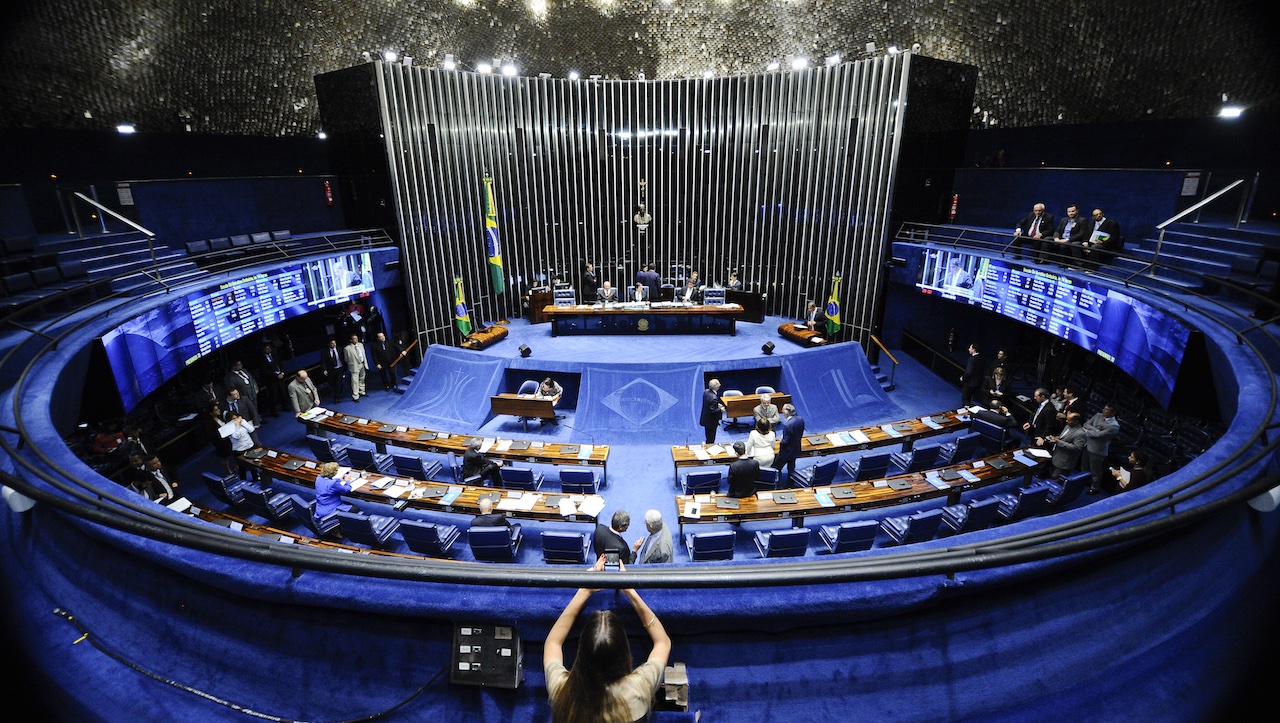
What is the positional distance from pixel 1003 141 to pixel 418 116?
14121 millimetres

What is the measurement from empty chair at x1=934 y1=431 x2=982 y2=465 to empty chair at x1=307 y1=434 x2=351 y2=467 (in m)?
9.75

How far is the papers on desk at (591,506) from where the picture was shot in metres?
7.07

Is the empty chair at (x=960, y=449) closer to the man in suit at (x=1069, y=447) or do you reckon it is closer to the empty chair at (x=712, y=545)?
the man in suit at (x=1069, y=447)

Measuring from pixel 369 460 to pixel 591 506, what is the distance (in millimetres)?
4070

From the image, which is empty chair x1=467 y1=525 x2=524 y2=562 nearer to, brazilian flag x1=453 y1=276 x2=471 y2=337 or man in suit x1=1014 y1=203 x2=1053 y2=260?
brazilian flag x1=453 y1=276 x2=471 y2=337

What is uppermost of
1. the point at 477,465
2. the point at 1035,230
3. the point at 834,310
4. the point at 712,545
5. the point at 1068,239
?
the point at 1035,230

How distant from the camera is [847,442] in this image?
901cm

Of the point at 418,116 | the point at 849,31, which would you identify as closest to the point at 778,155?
the point at 849,31

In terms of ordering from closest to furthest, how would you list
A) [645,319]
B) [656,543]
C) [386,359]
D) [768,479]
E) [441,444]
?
[656,543], [768,479], [441,444], [386,359], [645,319]

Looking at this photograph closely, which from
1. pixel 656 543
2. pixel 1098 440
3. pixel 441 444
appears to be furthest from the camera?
pixel 441 444

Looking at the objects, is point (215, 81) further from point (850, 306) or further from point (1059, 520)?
point (1059, 520)

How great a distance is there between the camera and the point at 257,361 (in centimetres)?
1288

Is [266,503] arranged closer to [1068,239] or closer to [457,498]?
[457,498]

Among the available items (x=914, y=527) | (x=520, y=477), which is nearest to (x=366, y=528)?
(x=520, y=477)
